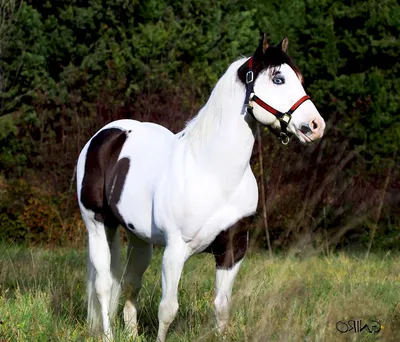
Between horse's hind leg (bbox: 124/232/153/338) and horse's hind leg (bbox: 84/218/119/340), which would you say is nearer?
horse's hind leg (bbox: 84/218/119/340)

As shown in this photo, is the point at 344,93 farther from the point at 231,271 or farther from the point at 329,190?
the point at 231,271

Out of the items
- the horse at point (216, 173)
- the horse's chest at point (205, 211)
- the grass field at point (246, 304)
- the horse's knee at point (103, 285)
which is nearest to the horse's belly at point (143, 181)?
the horse at point (216, 173)

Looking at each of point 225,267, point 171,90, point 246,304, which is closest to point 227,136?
point 225,267

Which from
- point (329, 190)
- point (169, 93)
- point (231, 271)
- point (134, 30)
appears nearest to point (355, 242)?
point (329, 190)

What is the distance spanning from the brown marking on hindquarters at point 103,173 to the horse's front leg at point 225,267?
993 mm

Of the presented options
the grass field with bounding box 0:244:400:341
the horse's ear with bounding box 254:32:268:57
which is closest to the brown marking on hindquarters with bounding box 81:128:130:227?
the grass field with bounding box 0:244:400:341

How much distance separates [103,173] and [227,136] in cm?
126

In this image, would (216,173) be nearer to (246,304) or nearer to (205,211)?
(205,211)

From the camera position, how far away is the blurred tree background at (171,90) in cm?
1253

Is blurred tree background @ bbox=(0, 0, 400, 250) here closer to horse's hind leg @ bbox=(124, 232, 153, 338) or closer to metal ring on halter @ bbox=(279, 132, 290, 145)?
horse's hind leg @ bbox=(124, 232, 153, 338)

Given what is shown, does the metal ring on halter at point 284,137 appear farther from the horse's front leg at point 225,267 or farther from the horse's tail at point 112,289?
the horse's tail at point 112,289

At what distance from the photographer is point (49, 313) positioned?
5832 mm

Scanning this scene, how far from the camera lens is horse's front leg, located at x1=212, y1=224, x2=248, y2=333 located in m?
5.16
